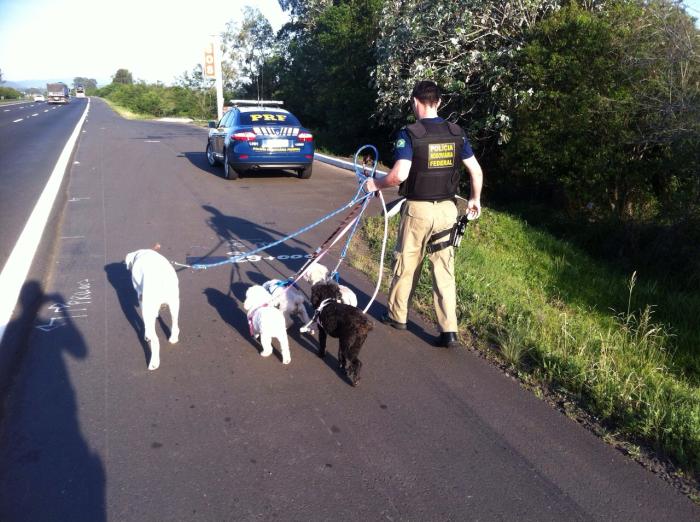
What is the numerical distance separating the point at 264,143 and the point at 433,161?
815 centimetres

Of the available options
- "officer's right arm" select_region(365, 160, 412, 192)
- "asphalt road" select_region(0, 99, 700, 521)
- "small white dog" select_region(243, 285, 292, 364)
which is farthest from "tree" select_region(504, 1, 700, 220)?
"small white dog" select_region(243, 285, 292, 364)

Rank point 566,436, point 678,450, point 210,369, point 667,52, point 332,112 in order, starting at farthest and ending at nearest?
point 332,112
point 667,52
point 210,369
point 566,436
point 678,450

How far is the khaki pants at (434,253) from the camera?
4312mm

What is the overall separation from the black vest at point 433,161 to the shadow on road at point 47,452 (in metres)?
2.94

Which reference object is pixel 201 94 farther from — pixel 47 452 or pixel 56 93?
pixel 47 452

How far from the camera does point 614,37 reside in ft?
33.3

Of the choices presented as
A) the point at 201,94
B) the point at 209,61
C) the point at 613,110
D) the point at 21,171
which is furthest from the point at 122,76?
the point at 613,110

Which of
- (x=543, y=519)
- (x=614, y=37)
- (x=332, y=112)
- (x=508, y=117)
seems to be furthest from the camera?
(x=332, y=112)

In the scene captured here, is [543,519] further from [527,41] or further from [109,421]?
[527,41]

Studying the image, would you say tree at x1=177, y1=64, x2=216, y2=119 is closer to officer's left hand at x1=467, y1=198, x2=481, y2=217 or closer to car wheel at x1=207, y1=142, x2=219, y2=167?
car wheel at x1=207, y1=142, x2=219, y2=167

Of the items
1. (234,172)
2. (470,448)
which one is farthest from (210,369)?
(234,172)

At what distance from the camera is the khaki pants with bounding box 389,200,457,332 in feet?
14.1

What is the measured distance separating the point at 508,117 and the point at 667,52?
3.39 metres

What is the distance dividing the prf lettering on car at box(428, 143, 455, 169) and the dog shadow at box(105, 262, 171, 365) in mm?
2698
